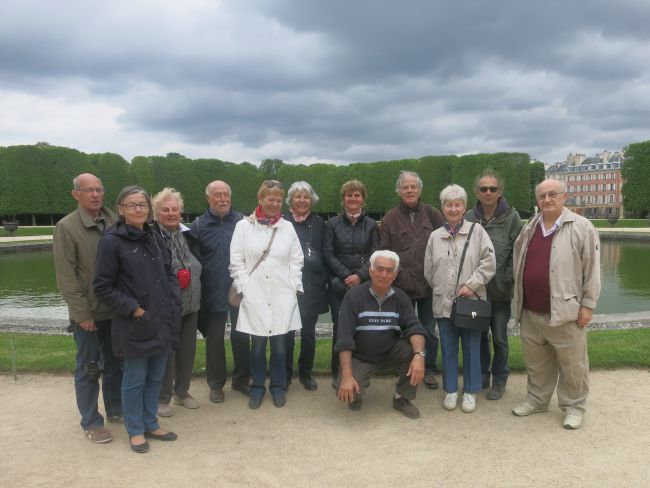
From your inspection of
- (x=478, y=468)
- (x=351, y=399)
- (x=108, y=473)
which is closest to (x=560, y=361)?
(x=478, y=468)

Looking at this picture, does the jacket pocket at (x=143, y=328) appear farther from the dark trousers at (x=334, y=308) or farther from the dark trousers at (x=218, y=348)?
the dark trousers at (x=334, y=308)

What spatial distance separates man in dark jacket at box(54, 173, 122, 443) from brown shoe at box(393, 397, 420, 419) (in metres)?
2.40

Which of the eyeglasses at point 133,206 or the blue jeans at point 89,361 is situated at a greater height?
the eyeglasses at point 133,206

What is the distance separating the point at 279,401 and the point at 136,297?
1710 mm

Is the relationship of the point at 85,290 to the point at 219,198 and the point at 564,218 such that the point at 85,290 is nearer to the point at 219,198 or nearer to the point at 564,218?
the point at 219,198

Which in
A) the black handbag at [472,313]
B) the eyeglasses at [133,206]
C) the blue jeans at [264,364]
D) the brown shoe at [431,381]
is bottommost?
the brown shoe at [431,381]

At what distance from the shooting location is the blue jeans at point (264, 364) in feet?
14.8

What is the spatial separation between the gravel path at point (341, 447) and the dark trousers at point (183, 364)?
0.64 ft

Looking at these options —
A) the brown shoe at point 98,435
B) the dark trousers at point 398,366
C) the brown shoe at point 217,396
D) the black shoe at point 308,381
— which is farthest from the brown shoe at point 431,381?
the brown shoe at point 98,435

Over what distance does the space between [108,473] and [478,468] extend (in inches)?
99.3

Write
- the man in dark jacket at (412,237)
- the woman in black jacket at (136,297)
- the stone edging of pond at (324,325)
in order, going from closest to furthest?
the woman in black jacket at (136,297) → the man in dark jacket at (412,237) → the stone edging of pond at (324,325)

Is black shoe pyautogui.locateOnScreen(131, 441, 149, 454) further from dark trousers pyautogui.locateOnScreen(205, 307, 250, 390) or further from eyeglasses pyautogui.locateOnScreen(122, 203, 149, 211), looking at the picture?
eyeglasses pyautogui.locateOnScreen(122, 203, 149, 211)

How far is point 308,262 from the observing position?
4.80 m

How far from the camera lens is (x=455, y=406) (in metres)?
4.32
